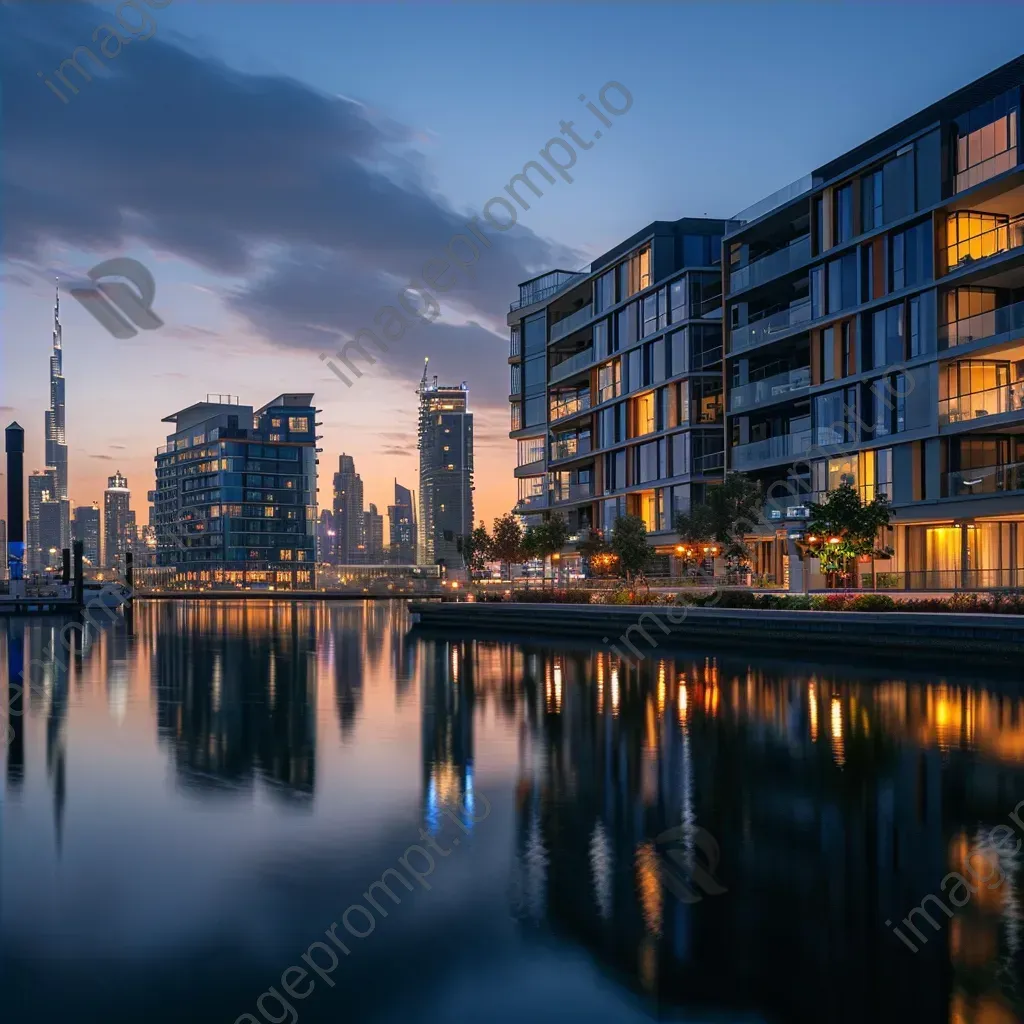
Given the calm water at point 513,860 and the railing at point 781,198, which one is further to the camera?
the railing at point 781,198

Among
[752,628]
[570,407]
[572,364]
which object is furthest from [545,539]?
[752,628]

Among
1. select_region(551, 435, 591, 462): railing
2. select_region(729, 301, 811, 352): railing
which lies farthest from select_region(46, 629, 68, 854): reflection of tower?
select_region(551, 435, 591, 462): railing

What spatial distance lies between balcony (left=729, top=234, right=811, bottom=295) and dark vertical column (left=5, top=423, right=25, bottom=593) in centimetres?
6360

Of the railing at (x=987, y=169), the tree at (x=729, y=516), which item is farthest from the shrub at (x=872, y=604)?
the railing at (x=987, y=169)

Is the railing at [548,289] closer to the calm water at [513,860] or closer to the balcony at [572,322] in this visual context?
the balcony at [572,322]

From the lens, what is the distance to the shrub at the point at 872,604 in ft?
113

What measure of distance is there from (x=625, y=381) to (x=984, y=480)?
32.6 m

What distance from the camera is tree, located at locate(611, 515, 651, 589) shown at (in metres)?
53.2

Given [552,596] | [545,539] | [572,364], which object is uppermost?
[572,364]

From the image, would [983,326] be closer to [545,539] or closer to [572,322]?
[545,539]

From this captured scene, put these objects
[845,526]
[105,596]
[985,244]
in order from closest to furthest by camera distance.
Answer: [845,526] → [985,244] → [105,596]

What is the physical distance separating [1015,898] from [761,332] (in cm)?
5070

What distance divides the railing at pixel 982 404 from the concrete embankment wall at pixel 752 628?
13.0 meters

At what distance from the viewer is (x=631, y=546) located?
175ft
